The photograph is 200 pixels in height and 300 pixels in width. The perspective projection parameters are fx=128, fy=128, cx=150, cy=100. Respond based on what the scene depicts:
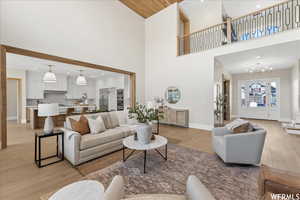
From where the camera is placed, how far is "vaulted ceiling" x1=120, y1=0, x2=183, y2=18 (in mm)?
5671

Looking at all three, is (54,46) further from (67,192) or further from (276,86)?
(276,86)

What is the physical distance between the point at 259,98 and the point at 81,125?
8884mm

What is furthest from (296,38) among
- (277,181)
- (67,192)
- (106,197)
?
(67,192)

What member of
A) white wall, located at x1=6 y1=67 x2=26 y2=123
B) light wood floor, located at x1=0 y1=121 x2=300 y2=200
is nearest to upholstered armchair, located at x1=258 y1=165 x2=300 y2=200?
light wood floor, located at x1=0 y1=121 x2=300 y2=200

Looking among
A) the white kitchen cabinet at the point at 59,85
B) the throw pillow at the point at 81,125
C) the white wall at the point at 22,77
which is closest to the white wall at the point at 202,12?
the throw pillow at the point at 81,125

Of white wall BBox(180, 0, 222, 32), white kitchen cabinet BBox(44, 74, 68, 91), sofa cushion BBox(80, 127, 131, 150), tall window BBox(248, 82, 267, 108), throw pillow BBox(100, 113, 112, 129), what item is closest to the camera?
sofa cushion BBox(80, 127, 131, 150)

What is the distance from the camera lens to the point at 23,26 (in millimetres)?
3184

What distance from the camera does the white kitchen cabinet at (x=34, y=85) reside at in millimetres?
6559

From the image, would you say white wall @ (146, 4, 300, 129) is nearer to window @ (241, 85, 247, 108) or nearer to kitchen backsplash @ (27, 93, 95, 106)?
window @ (241, 85, 247, 108)

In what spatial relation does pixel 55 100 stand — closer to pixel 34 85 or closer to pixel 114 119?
pixel 34 85

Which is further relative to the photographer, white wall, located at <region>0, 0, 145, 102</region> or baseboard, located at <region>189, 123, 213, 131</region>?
baseboard, located at <region>189, 123, 213, 131</region>

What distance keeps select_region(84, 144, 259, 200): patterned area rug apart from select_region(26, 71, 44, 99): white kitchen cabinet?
716 cm

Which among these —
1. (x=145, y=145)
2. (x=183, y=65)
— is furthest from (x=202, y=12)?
(x=145, y=145)

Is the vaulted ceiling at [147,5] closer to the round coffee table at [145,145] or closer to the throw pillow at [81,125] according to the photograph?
the throw pillow at [81,125]
